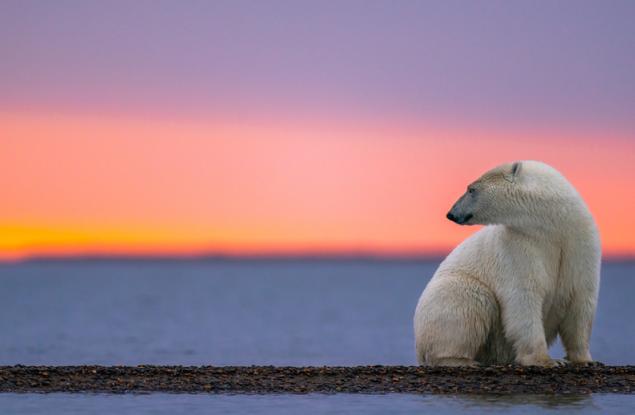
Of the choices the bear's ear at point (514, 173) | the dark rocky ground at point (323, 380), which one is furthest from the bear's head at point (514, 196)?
the dark rocky ground at point (323, 380)

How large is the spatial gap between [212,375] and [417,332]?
8.97 feet

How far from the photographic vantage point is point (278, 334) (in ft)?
197

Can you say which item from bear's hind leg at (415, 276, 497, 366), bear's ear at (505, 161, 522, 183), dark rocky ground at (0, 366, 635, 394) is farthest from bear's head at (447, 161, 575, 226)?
dark rocky ground at (0, 366, 635, 394)

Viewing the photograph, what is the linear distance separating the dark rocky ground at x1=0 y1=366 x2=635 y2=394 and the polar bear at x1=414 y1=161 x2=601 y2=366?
0.64m

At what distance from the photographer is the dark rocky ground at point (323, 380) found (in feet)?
44.9

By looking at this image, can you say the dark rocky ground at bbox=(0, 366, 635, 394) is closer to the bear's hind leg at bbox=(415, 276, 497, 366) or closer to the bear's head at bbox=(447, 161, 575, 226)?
the bear's hind leg at bbox=(415, 276, 497, 366)

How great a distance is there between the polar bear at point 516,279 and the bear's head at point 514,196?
1 cm

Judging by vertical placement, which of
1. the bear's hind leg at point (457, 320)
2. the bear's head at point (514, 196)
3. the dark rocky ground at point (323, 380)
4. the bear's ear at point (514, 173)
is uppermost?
the bear's ear at point (514, 173)

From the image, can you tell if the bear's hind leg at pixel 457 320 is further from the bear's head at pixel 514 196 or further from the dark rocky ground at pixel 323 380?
the bear's head at pixel 514 196

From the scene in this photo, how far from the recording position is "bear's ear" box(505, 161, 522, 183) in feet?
50.0

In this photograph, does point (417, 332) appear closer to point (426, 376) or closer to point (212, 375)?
point (426, 376)

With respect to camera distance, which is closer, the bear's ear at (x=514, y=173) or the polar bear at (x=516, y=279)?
the polar bear at (x=516, y=279)

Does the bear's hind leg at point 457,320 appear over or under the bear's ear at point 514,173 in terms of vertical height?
under

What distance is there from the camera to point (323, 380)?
14141mm
